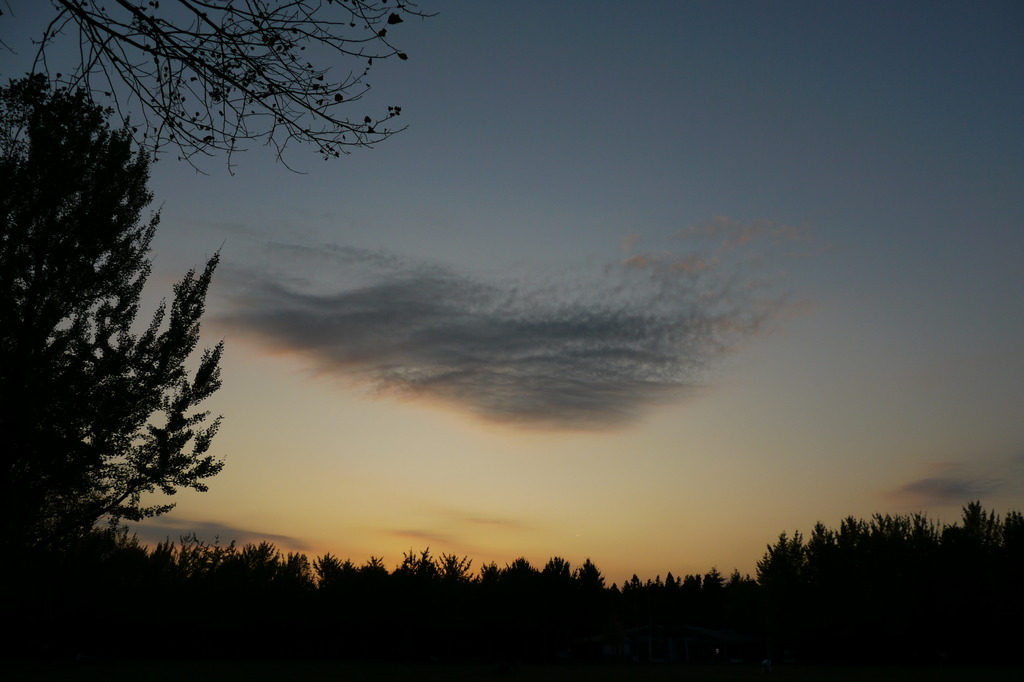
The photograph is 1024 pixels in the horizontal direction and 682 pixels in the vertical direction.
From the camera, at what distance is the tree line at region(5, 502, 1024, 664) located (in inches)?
2665

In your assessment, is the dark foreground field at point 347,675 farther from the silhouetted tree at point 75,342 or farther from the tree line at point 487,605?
the silhouetted tree at point 75,342

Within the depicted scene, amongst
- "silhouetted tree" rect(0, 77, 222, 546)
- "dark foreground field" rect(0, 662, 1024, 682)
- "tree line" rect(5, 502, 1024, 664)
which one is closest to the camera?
"silhouetted tree" rect(0, 77, 222, 546)

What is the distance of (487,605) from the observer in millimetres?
85750

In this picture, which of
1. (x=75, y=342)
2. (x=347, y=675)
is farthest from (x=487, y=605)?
(x=75, y=342)

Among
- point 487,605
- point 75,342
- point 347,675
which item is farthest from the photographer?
point 487,605

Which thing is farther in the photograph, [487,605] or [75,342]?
[487,605]

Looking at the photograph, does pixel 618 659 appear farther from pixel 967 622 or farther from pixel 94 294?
pixel 94 294

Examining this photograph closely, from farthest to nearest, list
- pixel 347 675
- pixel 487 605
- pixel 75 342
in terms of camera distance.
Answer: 1. pixel 487 605
2. pixel 347 675
3. pixel 75 342

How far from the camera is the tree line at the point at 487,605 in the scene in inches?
2665

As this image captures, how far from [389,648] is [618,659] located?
3018cm

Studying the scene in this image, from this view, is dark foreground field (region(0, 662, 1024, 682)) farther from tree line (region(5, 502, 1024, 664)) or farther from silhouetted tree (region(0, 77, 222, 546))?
silhouetted tree (region(0, 77, 222, 546))

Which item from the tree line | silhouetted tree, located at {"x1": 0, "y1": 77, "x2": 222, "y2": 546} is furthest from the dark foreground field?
silhouetted tree, located at {"x1": 0, "y1": 77, "x2": 222, "y2": 546}

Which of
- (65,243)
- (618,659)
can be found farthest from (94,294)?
(618,659)

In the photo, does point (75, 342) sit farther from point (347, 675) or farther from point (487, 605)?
point (487, 605)
